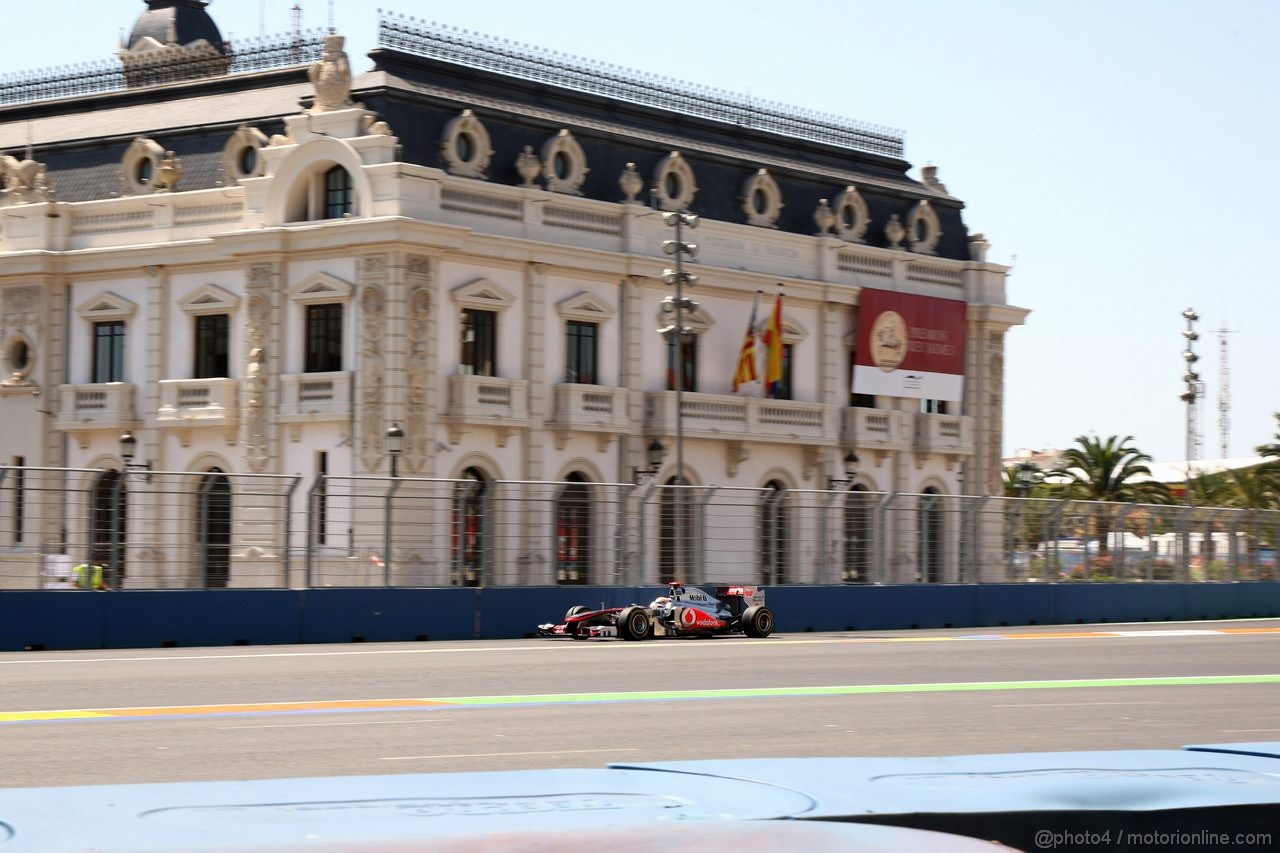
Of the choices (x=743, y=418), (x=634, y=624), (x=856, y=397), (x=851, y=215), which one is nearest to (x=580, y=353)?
(x=743, y=418)

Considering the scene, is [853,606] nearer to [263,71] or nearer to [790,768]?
[263,71]

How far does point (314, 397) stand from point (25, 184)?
12.0m

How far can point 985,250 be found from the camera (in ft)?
185

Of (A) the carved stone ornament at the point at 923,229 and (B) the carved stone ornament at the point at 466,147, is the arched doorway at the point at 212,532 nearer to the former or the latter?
(B) the carved stone ornament at the point at 466,147

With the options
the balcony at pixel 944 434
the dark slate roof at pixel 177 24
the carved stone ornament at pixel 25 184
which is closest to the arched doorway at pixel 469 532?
the carved stone ornament at pixel 25 184

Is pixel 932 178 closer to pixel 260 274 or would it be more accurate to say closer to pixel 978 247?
pixel 978 247

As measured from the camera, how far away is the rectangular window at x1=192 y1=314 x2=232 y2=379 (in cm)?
4381

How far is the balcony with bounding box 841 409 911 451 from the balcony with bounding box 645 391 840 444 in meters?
0.58

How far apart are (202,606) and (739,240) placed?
2581cm

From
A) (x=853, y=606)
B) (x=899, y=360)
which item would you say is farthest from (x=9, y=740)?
(x=899, y=360)

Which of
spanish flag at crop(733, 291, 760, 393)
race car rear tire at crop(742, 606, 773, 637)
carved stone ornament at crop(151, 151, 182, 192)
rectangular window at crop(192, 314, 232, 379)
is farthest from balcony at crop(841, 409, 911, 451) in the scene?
race car rear tire at crop(742, 606, 773, 637)

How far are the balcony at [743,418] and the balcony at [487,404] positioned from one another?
14.3 ft

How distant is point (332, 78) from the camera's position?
1660 inches

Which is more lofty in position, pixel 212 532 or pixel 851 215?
pixel 851 215
